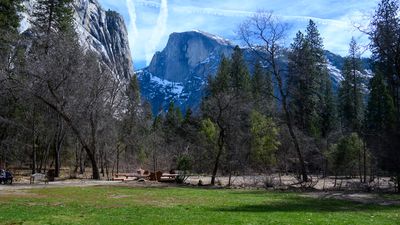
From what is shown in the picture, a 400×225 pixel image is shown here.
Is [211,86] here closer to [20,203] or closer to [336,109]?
[336,109]

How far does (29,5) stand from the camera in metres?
87.4

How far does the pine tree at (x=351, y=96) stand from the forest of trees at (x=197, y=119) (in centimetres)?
21

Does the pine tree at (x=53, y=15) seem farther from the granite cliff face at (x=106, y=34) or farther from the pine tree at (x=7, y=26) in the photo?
the granite cliff face at (x=106, y=34)

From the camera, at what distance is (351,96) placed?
7756cm

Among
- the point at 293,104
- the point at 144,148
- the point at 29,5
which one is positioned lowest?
the point at 144,148

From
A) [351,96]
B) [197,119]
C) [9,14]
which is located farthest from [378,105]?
[9,14]

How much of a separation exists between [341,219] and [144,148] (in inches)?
1951

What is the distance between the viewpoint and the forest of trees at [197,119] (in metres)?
37.7

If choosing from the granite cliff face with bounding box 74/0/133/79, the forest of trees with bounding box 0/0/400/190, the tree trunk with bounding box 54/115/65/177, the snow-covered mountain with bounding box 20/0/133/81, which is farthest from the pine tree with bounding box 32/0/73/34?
the granite cliff face with bounding box 74/0/133/79

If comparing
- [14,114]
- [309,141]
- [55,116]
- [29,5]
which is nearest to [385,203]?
[309,141]

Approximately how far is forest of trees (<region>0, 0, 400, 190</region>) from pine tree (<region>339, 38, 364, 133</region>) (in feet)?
0.69

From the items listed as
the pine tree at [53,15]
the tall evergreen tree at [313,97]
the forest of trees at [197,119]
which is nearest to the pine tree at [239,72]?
the forest of trees at [197,119]

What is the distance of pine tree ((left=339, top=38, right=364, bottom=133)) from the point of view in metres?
74.1

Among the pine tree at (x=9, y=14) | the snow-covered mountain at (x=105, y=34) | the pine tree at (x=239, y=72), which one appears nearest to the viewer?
the pine tree at (x=9, y=14)
